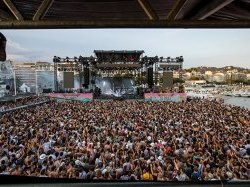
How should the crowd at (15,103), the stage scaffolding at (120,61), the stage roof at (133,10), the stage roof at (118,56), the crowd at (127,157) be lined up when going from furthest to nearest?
the stage roof at (118,56) < the stage scaffolding at (120,61) < the crowd at (15,103) < the crowd at (127,157) < the stage roof at (133,10)

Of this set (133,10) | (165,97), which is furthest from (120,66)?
(133,10)

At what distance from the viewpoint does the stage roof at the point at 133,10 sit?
2.62 m

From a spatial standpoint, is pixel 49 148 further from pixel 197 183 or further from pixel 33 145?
pixel 197 183

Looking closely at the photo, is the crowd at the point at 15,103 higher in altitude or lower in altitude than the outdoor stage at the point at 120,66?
lower

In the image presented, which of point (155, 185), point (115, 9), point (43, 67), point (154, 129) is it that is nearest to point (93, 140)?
point (154, 129)

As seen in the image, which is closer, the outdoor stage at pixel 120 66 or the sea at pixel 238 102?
the outdoor stage at pixel 120 66

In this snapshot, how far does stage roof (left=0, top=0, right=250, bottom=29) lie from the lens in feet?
8.59

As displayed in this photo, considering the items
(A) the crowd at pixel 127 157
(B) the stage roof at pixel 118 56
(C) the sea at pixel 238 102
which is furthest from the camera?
(C) the sea at pixel 238 102

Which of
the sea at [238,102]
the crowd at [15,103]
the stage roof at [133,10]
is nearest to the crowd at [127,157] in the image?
the stage roof at [133,10]

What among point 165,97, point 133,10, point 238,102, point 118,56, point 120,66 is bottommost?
point 238,102

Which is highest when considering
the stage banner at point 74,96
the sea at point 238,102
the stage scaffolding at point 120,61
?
the stage scaffolding at point 120,61

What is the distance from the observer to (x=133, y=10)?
296 cm

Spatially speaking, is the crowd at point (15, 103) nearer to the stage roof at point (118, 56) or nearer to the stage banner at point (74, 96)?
the stage banner at point (74, 96)

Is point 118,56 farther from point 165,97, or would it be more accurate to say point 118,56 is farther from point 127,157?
point 127,157
